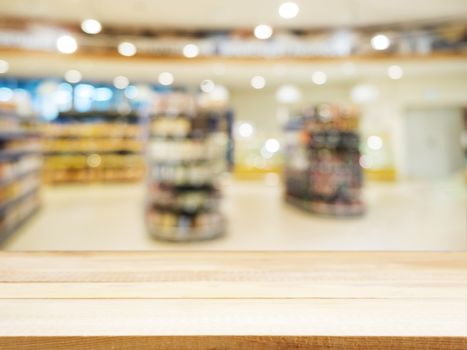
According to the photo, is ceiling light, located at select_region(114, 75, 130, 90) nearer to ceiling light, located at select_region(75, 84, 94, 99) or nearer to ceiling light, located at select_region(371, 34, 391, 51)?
ceiling light, located at select_region(75, 84, 94, 99)

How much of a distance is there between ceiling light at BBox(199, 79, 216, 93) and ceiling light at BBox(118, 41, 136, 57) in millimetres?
4031

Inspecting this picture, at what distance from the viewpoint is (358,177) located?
7266 millimetres

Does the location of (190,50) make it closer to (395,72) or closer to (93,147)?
(395,72)

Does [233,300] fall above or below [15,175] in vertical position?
below

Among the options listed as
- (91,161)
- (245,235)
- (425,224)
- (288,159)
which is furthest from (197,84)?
(425,224)

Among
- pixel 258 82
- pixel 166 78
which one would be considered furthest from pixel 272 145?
pixel 166 78

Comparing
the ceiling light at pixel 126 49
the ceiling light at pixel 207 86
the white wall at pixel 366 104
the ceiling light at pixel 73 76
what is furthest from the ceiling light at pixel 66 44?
the white wall at pixel 366 104

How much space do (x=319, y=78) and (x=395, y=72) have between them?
2.62 meters

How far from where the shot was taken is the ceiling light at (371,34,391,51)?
265 inches

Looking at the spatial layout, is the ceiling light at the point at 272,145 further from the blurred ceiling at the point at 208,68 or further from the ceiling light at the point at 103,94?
the ceiling light at the point at 103,94

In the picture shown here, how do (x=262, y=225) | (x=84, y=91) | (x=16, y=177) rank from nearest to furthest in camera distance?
(x=16, y=177)
(x=262, y=225)
(x=84, y=91)

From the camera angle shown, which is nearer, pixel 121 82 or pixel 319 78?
pixel 319 78

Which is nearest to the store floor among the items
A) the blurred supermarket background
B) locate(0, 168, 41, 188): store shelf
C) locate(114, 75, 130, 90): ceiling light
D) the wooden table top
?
the blurred supermarket background

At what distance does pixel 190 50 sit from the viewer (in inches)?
311
